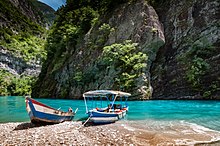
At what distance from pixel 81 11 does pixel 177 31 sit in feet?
113

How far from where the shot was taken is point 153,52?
52125 millimetres

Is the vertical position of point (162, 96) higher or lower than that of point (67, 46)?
lower

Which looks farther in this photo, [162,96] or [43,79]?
[43,79]

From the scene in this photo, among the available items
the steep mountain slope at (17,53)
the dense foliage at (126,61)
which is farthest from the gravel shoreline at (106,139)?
the steep mountain slope at (17,53)

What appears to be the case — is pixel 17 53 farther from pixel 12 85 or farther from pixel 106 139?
pixel 106 139

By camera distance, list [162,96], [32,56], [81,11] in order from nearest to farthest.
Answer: [162,96] → [81,11] → [32,56]

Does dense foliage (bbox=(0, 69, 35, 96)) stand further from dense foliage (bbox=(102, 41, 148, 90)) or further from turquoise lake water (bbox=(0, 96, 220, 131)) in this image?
turquoise lake water (bbox=(0, 96, 220, 131))

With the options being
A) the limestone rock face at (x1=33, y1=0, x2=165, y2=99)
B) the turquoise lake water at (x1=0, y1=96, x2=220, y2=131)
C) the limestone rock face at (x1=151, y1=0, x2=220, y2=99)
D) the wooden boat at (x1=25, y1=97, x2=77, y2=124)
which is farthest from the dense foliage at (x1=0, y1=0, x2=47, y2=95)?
the wooden boat at (x1=25, y1=97, x2=77, y2=124)

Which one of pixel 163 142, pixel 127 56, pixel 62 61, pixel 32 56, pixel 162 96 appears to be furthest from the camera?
pixel 32 56

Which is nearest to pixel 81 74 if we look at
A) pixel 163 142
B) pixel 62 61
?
pixel 62 61

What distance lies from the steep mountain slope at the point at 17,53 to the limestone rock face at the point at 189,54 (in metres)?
55.4

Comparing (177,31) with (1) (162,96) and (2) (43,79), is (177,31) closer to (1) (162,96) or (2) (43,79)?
(1) (162,96)

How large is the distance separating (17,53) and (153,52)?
92482 mm

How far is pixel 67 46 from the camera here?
7038 cm
